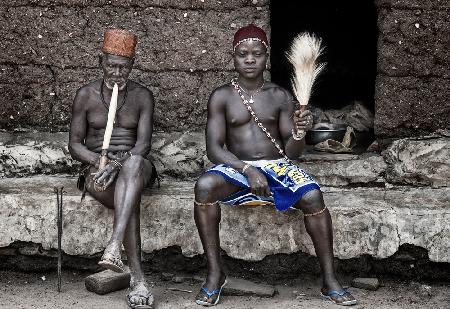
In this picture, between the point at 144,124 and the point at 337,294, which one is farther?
the point at 144,124

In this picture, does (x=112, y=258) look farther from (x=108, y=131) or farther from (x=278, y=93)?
(x=278, y=93)

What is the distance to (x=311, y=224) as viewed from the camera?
440cm

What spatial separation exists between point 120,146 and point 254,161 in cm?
82

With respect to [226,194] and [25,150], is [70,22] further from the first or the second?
[226,194]

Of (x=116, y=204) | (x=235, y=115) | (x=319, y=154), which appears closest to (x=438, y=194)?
(x=319, y=154)

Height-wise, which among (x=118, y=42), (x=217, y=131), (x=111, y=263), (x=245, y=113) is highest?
(x=118, y=42)

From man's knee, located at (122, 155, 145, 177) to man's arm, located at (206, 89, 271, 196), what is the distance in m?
0.40

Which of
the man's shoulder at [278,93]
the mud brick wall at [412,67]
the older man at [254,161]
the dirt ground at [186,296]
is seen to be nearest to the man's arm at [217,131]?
the older man at [254,161]

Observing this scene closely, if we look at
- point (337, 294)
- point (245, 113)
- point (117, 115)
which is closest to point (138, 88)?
point (117, 115)

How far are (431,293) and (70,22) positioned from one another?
Answer: 277 centimetres

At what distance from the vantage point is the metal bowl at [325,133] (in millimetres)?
5423

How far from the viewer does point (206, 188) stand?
4395 mm

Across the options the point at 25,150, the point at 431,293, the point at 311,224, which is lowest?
the point at 431,293

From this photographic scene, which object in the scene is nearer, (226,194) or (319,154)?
(226,194)
